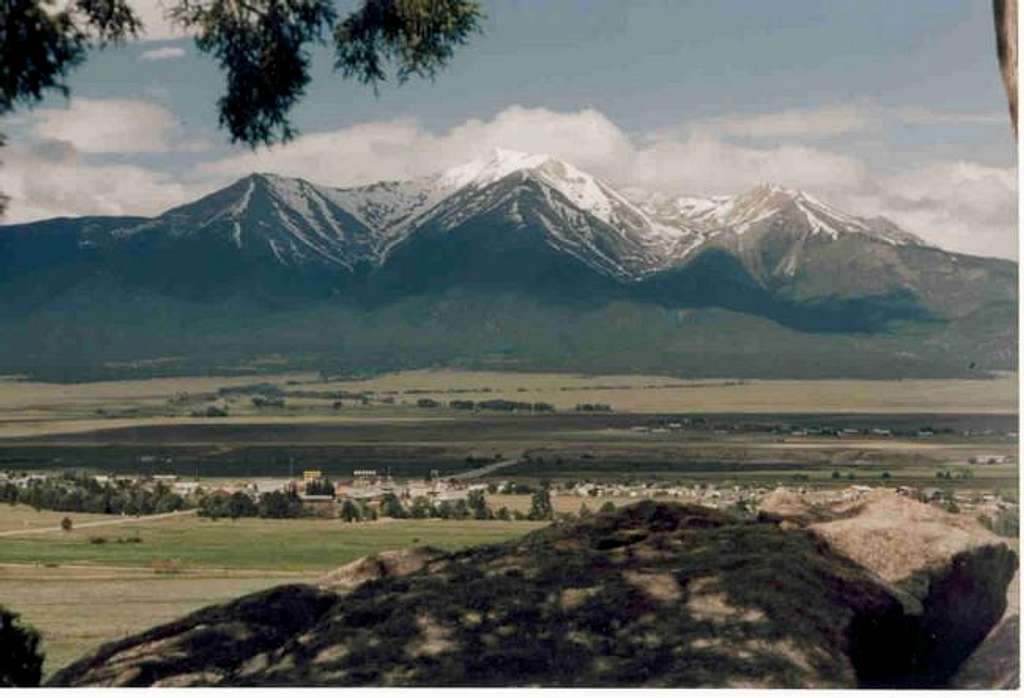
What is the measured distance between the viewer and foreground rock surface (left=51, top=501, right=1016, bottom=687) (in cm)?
777

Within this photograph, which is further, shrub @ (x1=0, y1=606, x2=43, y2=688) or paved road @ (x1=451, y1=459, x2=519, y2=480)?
paved road @ (x1=451, y1=459, x2=519, y2=480)

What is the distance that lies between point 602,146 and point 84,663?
484 cm

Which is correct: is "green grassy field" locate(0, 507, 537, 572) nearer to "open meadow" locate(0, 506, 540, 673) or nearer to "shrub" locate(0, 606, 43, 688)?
"open meadow" locate(0, 506, 540, 673)

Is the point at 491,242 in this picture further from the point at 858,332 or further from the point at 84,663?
the point at 84,663

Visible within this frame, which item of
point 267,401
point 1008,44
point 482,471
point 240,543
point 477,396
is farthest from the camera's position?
point 477,396

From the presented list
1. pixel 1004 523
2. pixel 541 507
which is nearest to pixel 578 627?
pixel 541 507

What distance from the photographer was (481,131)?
31.7 ft

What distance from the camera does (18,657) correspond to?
8.63 m

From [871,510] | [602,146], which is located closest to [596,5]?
[602,146]

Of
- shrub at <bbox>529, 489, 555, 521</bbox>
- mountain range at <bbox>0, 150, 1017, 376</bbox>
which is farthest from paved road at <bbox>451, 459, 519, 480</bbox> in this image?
mountain range at <bbox>0, 150, 1017, 376</bbox>

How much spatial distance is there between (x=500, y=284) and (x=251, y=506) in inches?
93.9

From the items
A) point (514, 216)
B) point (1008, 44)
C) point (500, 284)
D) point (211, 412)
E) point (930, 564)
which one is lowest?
point (930, 564)

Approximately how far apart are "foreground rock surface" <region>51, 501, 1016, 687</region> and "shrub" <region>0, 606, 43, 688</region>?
1.18 ft

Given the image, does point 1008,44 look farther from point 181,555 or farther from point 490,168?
point 181,555
